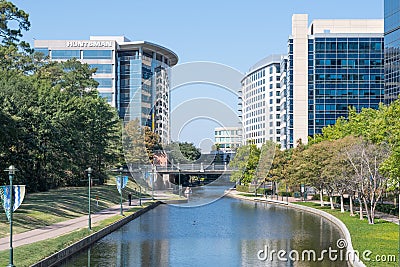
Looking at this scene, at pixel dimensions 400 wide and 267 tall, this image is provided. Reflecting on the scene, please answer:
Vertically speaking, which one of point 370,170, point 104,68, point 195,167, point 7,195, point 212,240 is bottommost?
point 212,240

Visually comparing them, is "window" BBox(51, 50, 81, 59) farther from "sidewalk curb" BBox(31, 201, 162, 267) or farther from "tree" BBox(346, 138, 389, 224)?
"tree" BBox(346, 138, 389, 224)

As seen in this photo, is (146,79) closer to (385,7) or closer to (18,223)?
(385,7)

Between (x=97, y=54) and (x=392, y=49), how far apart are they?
6803 cm

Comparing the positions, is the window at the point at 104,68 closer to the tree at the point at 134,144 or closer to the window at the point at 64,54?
the window at the point at 64,54

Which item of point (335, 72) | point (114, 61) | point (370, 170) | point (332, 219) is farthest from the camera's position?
point (114, 61)

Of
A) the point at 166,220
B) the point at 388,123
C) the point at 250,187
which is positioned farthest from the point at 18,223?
the point at 250,187

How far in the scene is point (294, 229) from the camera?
4200 cm

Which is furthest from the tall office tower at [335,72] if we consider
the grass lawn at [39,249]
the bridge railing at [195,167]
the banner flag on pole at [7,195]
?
the banner flag on pole at [7,195]

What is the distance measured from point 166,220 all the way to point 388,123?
19.5 metres

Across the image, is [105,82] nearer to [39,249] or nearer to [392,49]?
[392,49]

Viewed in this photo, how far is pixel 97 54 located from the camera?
12194 centimetres

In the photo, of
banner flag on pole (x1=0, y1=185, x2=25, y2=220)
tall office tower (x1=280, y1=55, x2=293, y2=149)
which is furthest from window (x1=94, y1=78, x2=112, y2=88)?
banner flag on pole (x1=0, y1=185, x2=25, y2=220)

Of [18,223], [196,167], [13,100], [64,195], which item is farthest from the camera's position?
[196,167]

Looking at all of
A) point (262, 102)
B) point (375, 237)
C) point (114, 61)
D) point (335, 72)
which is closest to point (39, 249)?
point (375, 237)
